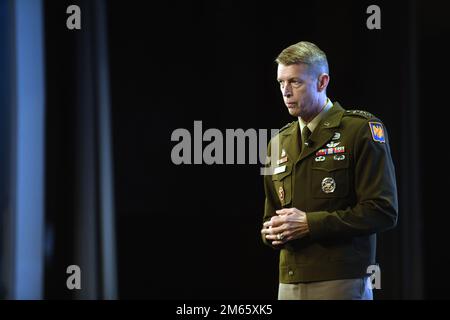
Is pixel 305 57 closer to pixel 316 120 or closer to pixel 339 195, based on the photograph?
pixel 316 120

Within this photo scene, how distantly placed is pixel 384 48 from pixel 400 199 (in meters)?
0.72

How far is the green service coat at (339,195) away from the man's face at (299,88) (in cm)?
7

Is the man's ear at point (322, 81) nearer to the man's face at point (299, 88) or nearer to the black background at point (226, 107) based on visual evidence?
the man's face at point (299, 88)

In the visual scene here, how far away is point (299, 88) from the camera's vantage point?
71.0 inches

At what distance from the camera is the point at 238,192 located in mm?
2947

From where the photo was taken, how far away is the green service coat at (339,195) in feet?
5.41

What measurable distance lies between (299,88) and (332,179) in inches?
11.5

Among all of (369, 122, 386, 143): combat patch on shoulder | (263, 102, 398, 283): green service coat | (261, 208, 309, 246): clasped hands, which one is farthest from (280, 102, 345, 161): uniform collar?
(261, 208, 309, 246): clasped hands

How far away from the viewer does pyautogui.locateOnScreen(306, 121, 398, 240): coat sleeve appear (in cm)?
163

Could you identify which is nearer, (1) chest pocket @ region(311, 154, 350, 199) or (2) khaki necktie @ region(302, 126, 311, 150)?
(1) chest pocket @ region(311, 154, 350, 199)

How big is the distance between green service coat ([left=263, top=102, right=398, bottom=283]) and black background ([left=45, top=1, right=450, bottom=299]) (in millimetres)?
1079

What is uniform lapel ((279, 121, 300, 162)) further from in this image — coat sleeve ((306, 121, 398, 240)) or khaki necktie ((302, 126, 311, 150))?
coat sleeve ((306, 121, 398, 240))

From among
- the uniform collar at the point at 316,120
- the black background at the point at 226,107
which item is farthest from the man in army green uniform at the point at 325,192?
the black background at the point at 226,107
